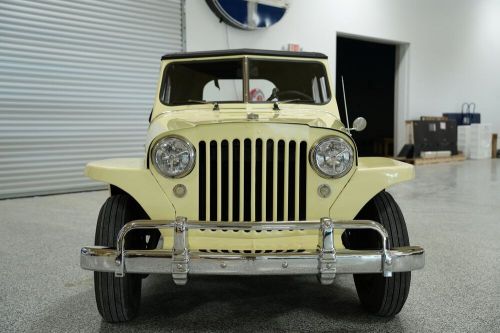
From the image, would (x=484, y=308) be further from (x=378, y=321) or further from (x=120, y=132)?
(x=120, y=132)

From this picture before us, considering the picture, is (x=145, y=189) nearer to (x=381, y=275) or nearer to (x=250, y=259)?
(x=250, y=259)

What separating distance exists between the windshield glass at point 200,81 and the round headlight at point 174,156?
3.20 feet

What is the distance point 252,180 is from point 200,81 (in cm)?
138

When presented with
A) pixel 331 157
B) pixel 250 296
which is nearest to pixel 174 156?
pixel 331 157

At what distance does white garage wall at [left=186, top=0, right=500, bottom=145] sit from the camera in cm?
756

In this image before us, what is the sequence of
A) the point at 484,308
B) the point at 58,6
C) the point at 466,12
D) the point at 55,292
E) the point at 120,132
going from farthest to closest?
the point at 466,12 → the point at 120,132 → the point at 58,6 → the point at 55,292 → the point at 484,308

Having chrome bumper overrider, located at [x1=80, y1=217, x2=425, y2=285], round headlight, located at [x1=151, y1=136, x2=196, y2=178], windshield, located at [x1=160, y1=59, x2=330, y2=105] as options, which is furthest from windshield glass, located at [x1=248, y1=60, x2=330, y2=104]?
chrome bumper overrider, located at [x1=80, y1=217, x2=425, y2=285]

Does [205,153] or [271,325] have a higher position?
[205,153]

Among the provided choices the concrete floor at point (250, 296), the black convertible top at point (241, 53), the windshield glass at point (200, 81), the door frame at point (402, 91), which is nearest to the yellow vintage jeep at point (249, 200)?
the concrete floor at point (250, 296)

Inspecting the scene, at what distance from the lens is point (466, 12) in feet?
39.1

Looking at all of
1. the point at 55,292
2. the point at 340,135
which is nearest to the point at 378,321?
the point at 340,135

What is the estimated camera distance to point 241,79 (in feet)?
9.34

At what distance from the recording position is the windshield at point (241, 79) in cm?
289

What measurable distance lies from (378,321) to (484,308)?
597mm
